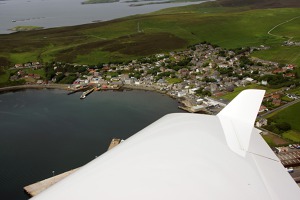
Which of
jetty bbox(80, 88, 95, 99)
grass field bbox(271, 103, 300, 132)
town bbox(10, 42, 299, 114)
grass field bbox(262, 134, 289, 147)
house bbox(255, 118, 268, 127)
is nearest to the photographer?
grass field bbox(262, 134, 289, 147)

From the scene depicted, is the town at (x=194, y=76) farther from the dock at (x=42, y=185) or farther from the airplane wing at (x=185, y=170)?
the airplane wing at (x=185, y=170)

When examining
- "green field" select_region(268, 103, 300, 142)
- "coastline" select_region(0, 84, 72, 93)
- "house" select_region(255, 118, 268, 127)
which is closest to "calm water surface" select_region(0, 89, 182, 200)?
"coastline" select_region(0, 84, 72, 93)

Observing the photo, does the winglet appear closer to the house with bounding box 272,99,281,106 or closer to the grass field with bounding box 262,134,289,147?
the grass field with bounding box 262,134,289,147

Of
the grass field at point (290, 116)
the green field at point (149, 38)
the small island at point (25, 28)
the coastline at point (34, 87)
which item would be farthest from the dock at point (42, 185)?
the small island at point (25, 28)

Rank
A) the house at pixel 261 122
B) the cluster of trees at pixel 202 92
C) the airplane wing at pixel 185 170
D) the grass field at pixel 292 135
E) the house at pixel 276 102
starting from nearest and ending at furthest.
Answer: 1. the airplane wing at pixel 185 170
2. the grass field at pixel 292 135
3. the house at pixel 261 122
4. the house at pixel 276 102
5. the cluster of trees at pixel 202 92

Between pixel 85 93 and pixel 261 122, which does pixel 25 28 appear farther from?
pixel 261 122

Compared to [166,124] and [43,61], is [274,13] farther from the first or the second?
[166,124]
